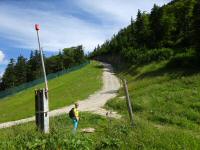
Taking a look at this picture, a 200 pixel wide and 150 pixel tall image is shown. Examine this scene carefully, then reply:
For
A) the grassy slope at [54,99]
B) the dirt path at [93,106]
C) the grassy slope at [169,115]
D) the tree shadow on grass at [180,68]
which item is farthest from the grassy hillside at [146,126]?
the grassy slope at [54,99]

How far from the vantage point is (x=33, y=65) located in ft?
423

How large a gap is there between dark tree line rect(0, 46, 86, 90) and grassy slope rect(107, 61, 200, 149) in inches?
3316

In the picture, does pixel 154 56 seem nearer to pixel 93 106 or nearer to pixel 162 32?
pixel 162 32

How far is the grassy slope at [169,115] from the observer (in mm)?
9570

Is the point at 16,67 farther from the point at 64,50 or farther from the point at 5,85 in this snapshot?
the point at 64,50

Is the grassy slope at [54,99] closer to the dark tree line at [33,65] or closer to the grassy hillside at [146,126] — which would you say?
the grassy hillside at [146,126]

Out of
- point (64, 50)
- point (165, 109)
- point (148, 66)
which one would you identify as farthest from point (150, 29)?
point (64, 50)

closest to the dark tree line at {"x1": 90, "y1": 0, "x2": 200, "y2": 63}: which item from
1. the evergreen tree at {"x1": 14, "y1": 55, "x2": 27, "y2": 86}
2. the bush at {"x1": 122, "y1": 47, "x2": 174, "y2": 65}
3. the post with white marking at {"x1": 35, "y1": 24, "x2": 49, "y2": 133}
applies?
the bush at {"x1": 122, "y1": 47, "x2": 174, "y2": 65}

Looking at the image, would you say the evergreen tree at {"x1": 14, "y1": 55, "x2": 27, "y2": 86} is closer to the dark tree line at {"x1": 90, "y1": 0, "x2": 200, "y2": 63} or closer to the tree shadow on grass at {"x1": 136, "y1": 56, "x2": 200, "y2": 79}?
the dark tree line at {"x1": 90, "y1": 0, "x2": 200, "y2": 63}

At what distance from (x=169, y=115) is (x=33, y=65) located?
361 feet

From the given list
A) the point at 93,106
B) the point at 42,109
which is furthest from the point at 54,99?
the point at 42,109

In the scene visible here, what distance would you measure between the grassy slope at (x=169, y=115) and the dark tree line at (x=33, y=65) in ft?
276

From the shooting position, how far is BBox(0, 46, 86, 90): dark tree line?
120 metres

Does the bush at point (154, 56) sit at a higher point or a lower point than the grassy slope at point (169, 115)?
higher
